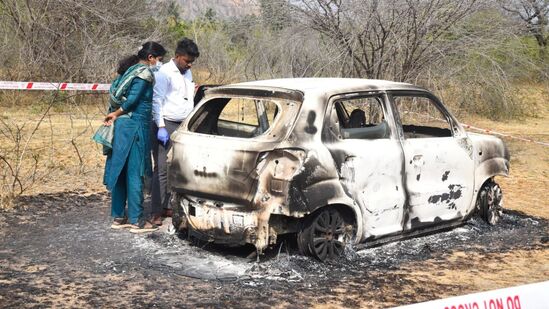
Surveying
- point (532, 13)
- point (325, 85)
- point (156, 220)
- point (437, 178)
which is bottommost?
point (156, 220)

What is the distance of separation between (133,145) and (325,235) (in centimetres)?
214

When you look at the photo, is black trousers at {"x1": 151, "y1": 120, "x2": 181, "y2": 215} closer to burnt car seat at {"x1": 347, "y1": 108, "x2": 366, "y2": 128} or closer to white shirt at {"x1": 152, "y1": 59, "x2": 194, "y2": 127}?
white shirt at {"x1": 152, "y1": 59, "x2": 194, "y2": 127}

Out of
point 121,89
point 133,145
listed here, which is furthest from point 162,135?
point 121,89

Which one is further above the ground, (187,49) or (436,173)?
(187,49)

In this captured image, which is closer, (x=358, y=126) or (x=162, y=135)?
(x=358, y=126)

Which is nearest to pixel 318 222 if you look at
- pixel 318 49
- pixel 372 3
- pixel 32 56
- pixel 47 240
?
pixel 47 240

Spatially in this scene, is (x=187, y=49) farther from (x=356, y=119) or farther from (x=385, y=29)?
(x=385, y=29)

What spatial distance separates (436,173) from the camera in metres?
6.71

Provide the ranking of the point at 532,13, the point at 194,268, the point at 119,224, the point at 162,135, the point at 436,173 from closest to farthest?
the point at 194,268 < the point at 436,173 < the point at 162,135 < the point at 119,224 < the point at 532,13

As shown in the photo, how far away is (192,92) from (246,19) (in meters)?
7.33

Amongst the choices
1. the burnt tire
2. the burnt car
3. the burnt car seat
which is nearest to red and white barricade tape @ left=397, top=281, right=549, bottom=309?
the burnt car

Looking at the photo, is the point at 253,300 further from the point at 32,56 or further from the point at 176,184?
the point at 32,56

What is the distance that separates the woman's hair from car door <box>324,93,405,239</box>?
194 cm

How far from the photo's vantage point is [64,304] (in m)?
4.88
